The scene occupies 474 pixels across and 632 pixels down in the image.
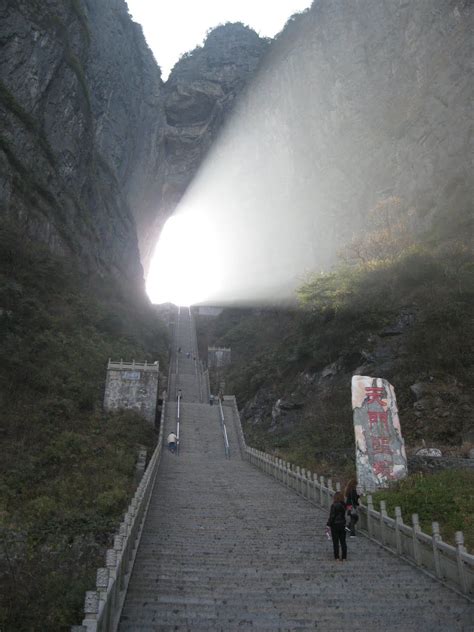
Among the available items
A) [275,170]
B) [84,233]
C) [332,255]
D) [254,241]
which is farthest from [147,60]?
[332,255]

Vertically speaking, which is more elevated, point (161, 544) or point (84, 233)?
point (84, 233)

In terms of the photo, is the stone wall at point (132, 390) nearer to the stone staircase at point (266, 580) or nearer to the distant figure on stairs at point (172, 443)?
the distant figure on stairs at point (172, 443)

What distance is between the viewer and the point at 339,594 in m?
6.31

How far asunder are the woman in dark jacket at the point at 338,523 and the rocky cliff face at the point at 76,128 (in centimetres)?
2595

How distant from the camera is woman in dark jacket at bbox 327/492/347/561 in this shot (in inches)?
302

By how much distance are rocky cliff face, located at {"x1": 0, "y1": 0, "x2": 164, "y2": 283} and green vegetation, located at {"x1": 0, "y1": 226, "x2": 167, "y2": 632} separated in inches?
169

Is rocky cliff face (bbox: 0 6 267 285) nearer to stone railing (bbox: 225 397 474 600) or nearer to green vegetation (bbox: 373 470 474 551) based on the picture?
stone railing (bbox: 225 397 474 600)

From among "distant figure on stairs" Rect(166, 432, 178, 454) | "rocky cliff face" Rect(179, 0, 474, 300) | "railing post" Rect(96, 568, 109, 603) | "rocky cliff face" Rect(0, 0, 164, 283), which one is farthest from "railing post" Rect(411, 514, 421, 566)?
"rocky cliff face" Rect(0, 0, 164, 283)

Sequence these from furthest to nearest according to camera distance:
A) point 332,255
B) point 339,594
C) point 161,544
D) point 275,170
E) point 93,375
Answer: point 275,170 < point 332,255 < point 93,375 < point 161,544 < point 339,594

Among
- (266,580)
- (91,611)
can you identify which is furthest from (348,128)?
(91,611)

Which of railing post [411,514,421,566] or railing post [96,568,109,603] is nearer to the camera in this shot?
railing post [96,568,109,603]

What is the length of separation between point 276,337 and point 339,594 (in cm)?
3059

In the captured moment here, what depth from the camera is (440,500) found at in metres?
9.45

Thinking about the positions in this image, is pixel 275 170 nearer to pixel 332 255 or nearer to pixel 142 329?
pixel 332 255
